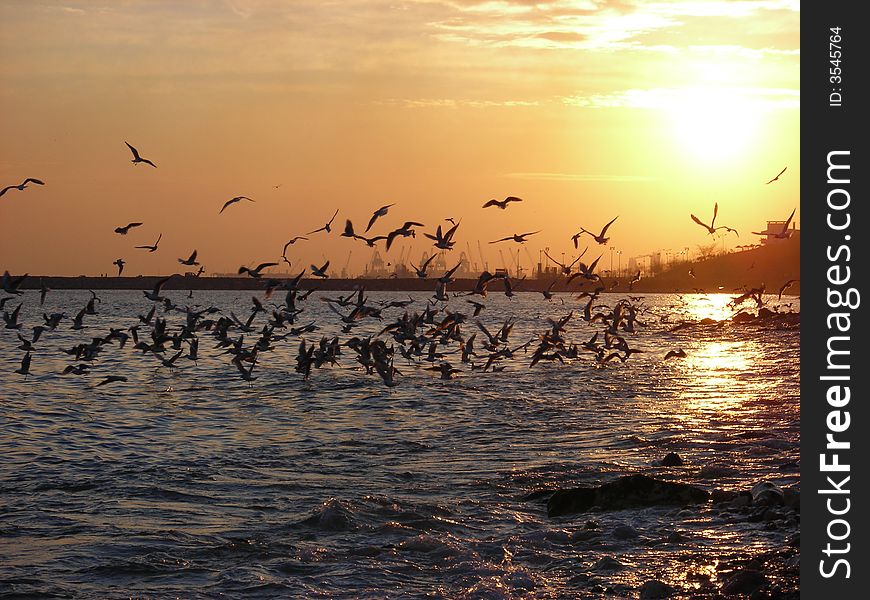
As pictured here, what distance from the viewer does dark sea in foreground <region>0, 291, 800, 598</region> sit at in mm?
13336

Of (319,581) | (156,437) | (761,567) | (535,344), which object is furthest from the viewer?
(535,344)

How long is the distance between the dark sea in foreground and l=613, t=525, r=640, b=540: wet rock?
1.3 inches

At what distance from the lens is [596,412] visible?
3120 cm

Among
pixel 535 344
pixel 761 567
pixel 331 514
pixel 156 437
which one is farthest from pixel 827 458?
pixel 535 344

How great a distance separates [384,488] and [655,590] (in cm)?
823

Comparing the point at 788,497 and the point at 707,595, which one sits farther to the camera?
the point at 788,497

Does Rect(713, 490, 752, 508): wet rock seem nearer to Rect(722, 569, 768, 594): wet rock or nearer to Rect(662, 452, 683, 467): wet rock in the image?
Rect(662, 452, 683, 467): wet rock

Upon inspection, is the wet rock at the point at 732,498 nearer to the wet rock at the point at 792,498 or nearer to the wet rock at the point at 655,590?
the wet rock at the point at 792,498

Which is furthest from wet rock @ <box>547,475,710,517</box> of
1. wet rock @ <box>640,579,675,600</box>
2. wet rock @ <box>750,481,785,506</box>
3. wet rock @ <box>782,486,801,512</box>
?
wet rock @ <box>640,579,675,600</box>

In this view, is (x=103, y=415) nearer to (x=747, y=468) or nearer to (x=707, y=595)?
(x=747, y=468)

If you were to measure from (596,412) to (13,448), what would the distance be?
16.1 meters

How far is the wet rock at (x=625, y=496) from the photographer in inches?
650

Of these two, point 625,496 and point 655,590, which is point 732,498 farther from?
point 655,590

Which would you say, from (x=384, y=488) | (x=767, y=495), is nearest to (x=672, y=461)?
(x=767, y=495)
